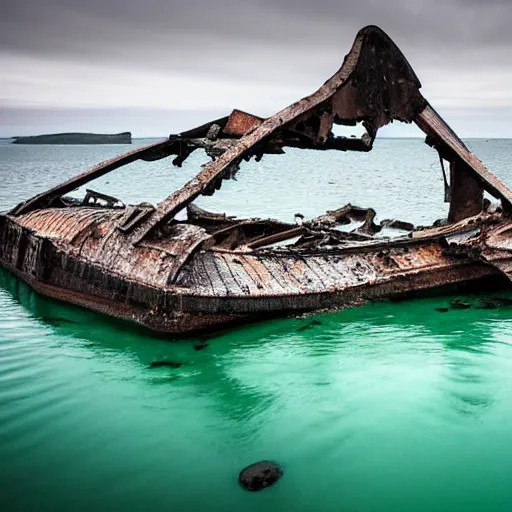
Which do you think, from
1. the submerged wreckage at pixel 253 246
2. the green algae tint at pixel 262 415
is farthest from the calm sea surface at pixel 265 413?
the submerged wreckage at pixel 253 246

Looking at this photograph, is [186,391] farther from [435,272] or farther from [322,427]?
[435,272]

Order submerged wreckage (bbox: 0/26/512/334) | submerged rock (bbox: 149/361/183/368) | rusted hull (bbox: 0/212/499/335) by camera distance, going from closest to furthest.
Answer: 1. submerged rock (bbox: 149/361/183/368)
2. rusted hull (bbox: 0/212/499/335)
3. submerged wreckage (bbox: 0/26/512/334)

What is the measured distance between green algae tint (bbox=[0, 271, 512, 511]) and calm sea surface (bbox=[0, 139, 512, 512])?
0.04 ft

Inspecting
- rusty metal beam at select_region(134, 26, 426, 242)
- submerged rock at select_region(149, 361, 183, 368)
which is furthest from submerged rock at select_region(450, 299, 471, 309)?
submerged rock at select_region(149, 361, 183, 368)

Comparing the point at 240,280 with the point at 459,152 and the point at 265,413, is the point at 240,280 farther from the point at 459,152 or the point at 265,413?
the point at 459,152

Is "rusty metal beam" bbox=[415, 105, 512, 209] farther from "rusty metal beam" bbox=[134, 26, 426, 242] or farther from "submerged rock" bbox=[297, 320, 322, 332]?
"submerged rock" bbox=[297, 320, 322, 332]

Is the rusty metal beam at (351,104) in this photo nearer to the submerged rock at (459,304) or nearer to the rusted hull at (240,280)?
the rusted hull at (240,280)

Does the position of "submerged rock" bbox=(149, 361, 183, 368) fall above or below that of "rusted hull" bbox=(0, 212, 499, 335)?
below

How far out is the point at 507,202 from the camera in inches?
293

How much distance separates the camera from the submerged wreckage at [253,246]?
5.79 metres

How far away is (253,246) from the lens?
812cm

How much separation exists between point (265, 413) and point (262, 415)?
39 mm

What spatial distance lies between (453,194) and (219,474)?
633 cm

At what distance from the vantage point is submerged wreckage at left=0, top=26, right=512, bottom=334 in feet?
19.0
